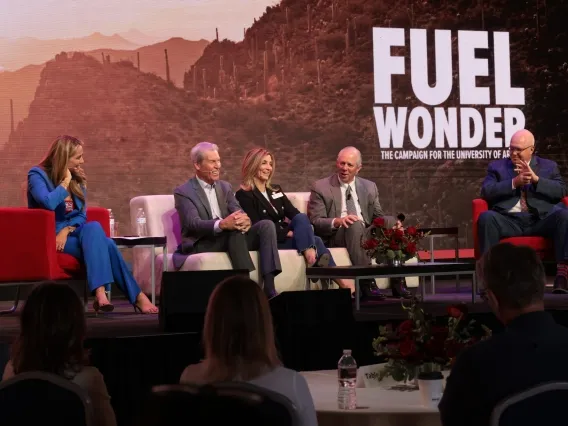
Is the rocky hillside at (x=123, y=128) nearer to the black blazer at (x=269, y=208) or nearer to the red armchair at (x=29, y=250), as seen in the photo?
the black blazer at (x=269, y=208)

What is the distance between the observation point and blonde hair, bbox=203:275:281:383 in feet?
7.18

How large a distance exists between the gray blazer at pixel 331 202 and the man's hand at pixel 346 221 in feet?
0.34

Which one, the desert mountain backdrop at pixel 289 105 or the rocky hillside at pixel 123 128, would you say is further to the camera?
the desert mountain backdrop at pixel 289 105

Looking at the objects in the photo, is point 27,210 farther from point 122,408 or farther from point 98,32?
point 98,32

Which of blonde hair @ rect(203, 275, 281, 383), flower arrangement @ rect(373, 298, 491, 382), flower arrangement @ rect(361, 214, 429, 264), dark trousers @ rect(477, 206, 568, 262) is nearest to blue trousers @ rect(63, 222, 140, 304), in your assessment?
flower arrangement @ rect(361, 214, 429, 264)

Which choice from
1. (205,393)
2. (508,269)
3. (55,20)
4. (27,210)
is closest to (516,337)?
(508,269)

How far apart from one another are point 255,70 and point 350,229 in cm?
208

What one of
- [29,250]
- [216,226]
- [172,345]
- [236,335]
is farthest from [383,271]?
[236,335]

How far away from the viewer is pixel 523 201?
7.86 metres

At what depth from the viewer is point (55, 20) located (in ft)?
27.2

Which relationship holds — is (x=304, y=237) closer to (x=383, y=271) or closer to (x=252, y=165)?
(x=252, y=165)

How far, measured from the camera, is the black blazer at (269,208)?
7473mm

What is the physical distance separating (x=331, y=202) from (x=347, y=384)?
514 cm

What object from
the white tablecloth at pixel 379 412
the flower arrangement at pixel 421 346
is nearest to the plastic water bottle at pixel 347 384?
the white tablecloth at pixel 379 412
